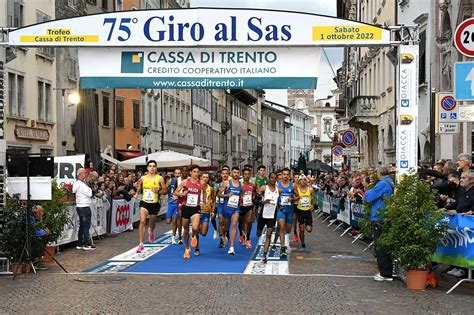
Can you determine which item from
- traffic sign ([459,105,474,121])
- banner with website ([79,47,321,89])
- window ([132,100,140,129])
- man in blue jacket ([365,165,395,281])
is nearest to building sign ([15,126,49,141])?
window ([132,100,140,129])

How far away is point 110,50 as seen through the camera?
1468 cm

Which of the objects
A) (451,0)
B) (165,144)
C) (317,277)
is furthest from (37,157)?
(165,144)

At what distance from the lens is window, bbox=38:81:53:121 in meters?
35.1

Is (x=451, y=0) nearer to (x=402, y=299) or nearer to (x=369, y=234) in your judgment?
(x=369, y=234)

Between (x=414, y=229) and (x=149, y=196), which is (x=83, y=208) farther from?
(x=414, y=229)

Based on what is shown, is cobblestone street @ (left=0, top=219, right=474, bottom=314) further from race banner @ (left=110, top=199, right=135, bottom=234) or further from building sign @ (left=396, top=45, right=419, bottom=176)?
race banner @ (left=110, top=199, right=135, bottom=234)

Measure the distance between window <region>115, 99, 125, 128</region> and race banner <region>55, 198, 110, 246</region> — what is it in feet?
80.2

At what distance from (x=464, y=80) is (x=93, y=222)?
10.7m

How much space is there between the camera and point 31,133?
33375mm

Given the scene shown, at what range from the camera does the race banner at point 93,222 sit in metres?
17.5

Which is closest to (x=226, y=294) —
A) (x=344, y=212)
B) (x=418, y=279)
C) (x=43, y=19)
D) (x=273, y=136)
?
(x=418, y=279)

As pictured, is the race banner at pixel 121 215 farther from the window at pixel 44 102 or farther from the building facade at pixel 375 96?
the window at pixel 44 102

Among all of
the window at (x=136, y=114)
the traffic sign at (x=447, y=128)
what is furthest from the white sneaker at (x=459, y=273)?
the window at (x=136, y=114)

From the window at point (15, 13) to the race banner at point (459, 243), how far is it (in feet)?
76.2
